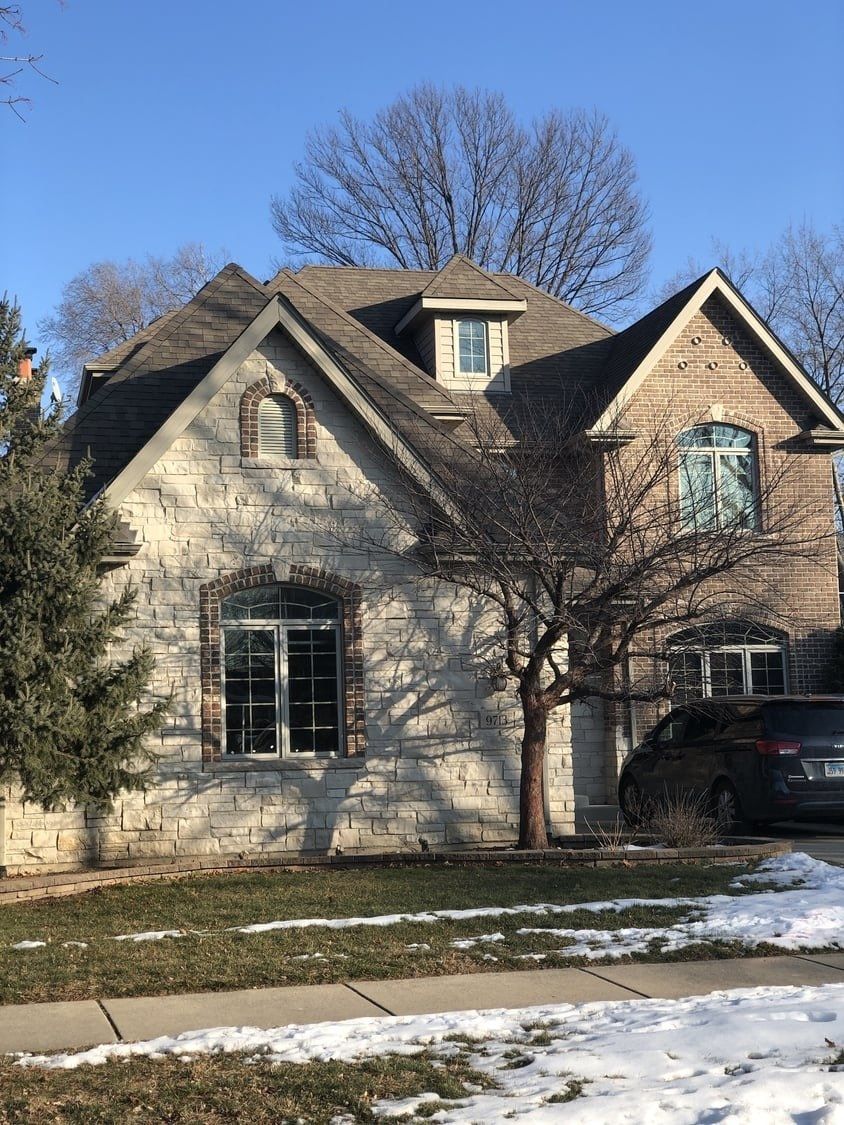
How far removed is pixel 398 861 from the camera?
1268cm

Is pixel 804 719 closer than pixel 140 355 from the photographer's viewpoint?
Yes

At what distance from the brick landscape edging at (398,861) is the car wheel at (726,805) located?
1794 mm

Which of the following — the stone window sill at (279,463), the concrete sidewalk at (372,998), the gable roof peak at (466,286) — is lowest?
the concrete sidewalk at (372,998)

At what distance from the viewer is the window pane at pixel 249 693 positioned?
1448 centimetres

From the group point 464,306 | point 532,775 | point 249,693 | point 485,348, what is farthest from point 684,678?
point 464,306

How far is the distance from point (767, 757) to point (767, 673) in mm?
6083

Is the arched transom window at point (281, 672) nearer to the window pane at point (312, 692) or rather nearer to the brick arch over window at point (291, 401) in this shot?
the window pane at point (312, 692)

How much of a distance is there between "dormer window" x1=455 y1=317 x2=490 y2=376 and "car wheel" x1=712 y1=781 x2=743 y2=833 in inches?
352

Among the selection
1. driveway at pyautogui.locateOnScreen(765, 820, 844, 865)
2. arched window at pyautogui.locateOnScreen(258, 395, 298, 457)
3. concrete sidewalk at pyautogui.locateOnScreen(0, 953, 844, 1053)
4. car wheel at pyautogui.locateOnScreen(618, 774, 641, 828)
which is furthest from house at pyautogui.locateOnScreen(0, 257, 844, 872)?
concrete sidewalk at pyautogui.locateOnScreen(0, 953, 844, 1053)

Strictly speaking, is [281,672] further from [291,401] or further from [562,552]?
[562,552]

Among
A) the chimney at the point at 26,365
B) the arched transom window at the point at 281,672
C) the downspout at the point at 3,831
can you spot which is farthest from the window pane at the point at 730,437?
the downspout at the point at 3,831

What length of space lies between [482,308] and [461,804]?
9884 mm

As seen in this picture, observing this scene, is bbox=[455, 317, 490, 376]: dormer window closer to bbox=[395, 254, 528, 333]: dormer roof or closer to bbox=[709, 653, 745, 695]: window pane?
bbox=[395, 254, 528, 333]: dormer roof

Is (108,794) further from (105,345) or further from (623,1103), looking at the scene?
(105,345)
